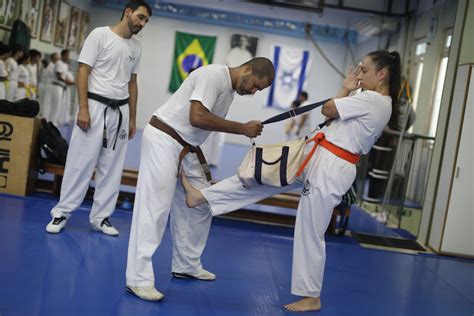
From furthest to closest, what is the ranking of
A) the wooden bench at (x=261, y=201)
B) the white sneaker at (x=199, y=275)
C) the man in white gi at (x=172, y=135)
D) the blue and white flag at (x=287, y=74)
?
the blue and white flag at (x=287, y=74)
the wooden bench at (x=261, y=201)
the white sneaker at (x=199, y=275)
the man in white gi at (x=172, y=135)

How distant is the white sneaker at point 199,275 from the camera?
11.9 feet

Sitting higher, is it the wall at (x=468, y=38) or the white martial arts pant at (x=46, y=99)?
the wall at (x=468, y=38)

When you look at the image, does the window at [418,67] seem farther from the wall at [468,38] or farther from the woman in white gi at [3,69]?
the woman in white gi at [3,69]

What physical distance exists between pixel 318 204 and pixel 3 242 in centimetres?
212

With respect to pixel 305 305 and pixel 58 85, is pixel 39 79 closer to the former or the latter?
pixel 58 85

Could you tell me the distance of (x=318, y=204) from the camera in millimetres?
3254

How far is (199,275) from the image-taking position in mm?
3656

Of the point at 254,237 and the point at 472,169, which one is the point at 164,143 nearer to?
the point at 254,237

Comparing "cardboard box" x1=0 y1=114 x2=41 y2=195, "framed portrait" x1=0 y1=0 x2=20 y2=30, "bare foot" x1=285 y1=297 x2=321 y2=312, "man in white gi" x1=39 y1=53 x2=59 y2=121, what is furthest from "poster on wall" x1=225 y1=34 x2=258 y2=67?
"bare foot" x1=285 y1=297 x2=321 y2=312

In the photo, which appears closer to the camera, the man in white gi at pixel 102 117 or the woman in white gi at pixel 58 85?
the man in white gi at pixel 102 117

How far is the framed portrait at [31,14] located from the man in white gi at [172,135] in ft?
26.4

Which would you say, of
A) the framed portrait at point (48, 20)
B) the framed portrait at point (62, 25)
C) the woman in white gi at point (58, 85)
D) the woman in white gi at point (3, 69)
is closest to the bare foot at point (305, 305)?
the woman in white gi at point (3, 69)

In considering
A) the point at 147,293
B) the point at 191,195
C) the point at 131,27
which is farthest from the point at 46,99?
the point at 147,293

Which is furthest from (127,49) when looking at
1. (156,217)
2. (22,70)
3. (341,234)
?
(22,70)
